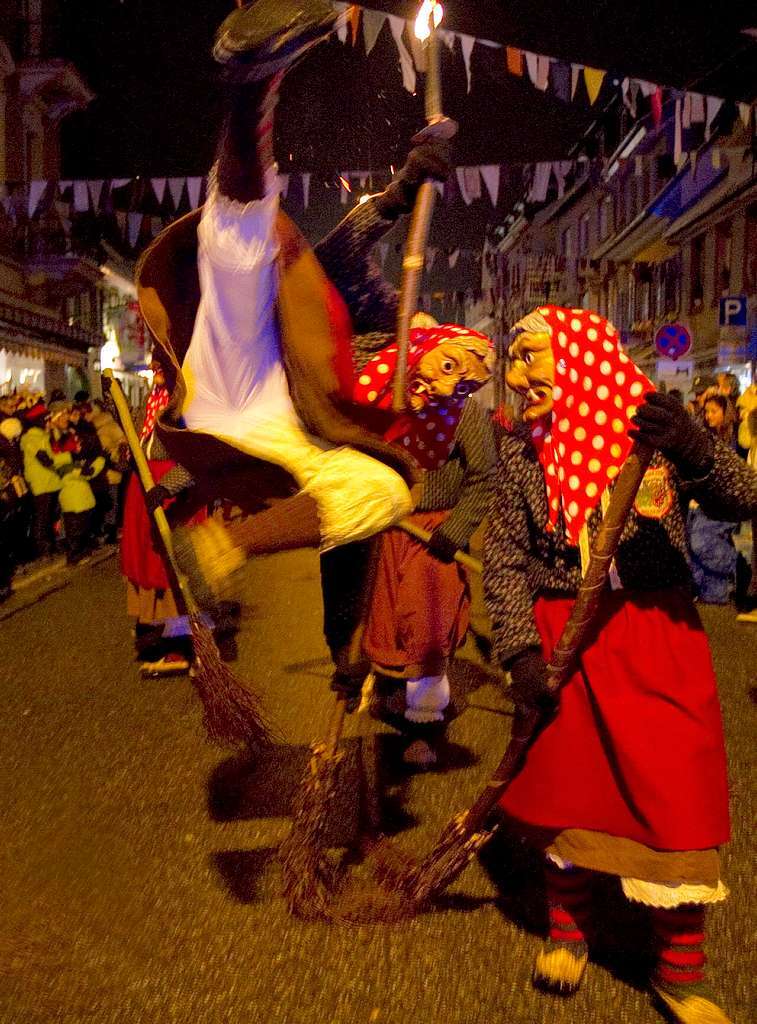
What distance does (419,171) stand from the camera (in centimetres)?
274

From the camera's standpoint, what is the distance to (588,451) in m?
2.74

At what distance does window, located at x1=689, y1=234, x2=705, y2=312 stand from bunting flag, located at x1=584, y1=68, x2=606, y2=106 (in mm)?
23133

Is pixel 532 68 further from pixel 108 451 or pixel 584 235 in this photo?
pixel 584 235

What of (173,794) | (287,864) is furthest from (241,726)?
(173,794)

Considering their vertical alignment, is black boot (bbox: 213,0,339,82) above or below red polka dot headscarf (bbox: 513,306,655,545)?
above

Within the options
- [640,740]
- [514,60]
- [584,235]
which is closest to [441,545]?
[640,740]

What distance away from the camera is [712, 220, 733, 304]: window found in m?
28.8

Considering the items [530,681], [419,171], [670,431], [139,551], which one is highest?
[419,171]

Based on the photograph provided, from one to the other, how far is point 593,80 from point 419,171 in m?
7.95

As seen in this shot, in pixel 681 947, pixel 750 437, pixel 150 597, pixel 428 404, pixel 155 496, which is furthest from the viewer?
pixel 750 437

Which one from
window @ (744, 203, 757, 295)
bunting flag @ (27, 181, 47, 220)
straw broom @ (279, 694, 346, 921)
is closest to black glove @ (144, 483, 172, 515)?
straw broom @ (279, 694, 346, 921)

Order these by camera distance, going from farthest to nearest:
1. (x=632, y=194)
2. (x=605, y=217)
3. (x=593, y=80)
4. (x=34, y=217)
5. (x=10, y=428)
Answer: (x=605, y=217) → (x=632, y=194) → (x=34, y=217) → (x=10, y=428) → (x=593, y=80)

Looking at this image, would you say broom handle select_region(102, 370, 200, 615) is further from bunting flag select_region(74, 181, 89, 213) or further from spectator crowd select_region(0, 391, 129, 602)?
bunting flag select_region(74, 181, 89, 213)

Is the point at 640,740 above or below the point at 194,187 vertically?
below
